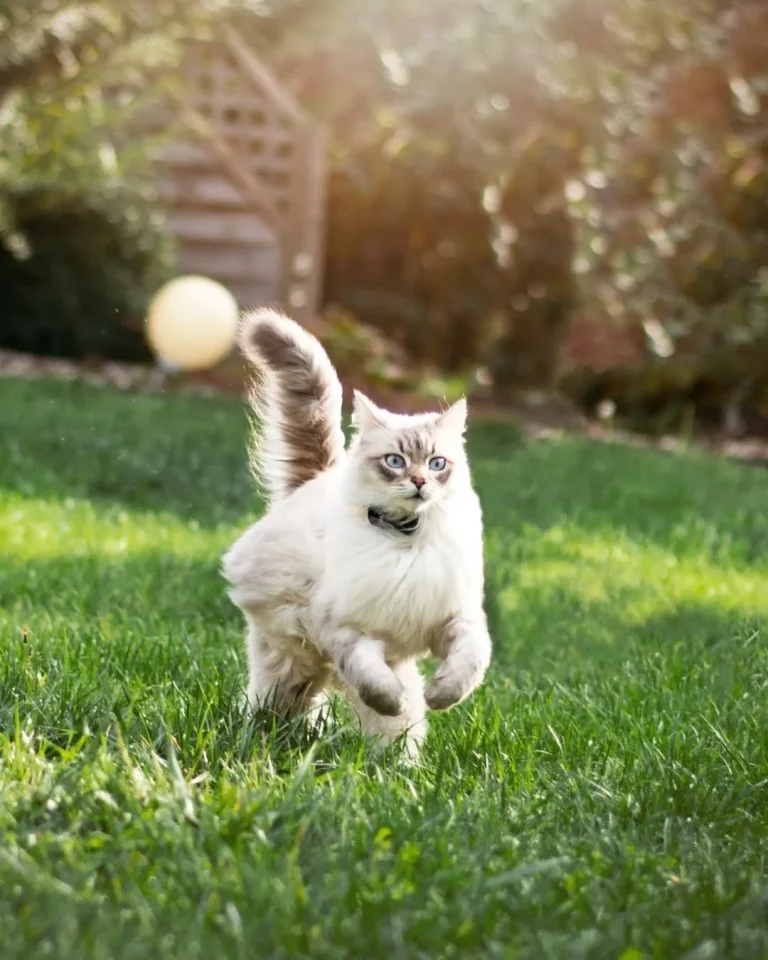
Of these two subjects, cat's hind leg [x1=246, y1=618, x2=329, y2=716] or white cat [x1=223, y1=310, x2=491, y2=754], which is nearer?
white cat [x1=223, y1=310, x2=491, y2=754]

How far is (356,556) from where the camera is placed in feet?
10.0

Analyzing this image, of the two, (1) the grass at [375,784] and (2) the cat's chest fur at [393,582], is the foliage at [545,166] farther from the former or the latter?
(2) the cat's chest fur at [393,582]

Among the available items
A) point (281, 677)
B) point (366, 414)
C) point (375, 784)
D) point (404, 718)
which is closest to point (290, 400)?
point (366, 414)

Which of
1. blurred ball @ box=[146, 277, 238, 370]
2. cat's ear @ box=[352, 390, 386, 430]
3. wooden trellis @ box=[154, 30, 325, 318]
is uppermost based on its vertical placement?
cat's ear @ box=[352, 390, 386, 430]

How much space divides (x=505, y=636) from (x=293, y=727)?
5.83ft

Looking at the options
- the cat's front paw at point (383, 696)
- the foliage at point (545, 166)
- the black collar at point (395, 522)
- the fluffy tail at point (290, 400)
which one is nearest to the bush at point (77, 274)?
the foliage at point (545, 166)

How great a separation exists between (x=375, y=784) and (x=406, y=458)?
0.72m

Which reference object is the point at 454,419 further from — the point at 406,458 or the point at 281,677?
the point at 281,677

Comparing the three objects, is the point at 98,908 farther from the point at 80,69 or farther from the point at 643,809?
the point at 80,69

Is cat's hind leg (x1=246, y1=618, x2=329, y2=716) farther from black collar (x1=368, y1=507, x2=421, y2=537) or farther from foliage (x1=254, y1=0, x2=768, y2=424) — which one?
foliage (x1=254, y1=0, x2=768, y2=424)

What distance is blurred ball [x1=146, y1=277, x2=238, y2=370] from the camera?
12281 mm

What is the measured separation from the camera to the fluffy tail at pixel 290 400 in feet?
11.3

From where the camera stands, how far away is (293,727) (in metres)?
3.19

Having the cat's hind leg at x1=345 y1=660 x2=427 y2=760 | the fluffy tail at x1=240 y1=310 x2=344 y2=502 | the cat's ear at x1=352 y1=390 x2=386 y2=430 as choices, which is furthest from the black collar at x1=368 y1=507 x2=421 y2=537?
the fluffy tail at x1=240 y1=310 x2=344 y2=502
